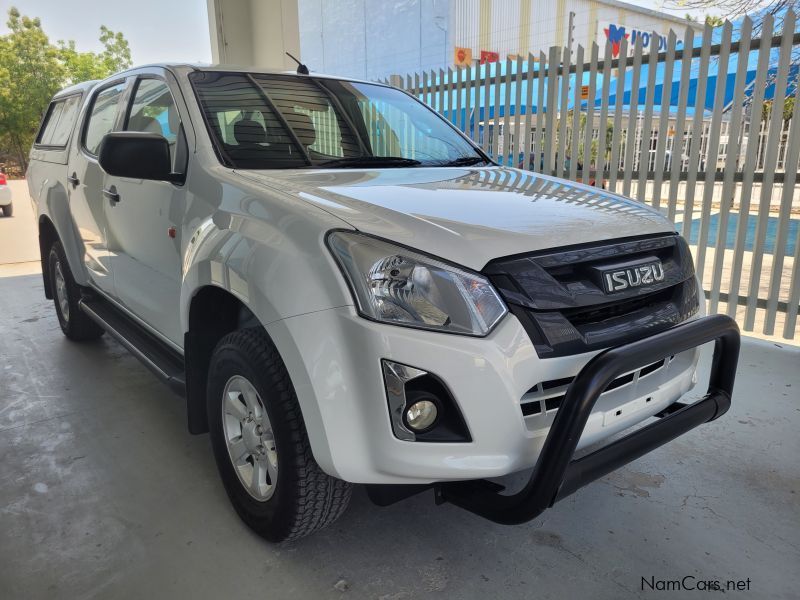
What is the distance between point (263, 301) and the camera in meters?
1.71

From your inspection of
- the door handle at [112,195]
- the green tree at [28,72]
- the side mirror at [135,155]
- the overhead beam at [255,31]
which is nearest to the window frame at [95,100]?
the door handle at [112,195]

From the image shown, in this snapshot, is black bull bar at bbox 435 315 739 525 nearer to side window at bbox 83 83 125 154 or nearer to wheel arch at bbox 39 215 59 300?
side window at bbox 83 83 125 154

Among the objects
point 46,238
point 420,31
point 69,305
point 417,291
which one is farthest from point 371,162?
point 420,31

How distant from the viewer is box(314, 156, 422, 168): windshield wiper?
2445 mm

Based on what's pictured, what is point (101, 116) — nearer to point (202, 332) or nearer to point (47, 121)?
point (47, 121)

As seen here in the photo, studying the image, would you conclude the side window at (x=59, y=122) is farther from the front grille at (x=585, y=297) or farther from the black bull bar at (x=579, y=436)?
the black bull bar at (x=579, y=436)

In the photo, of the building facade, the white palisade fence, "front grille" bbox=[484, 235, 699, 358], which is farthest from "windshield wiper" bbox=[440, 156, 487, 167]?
the building facade

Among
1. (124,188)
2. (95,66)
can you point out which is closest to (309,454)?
(124,188)

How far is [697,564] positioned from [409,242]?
Answer: 4.86 feet

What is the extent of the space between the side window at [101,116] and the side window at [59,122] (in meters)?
0.32

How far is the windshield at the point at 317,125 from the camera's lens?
7.79 ft

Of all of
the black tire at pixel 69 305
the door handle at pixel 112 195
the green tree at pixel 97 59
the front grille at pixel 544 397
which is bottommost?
the black tire at pixel 69 305

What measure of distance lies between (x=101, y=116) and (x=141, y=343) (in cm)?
143

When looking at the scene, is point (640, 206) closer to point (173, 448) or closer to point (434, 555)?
point (434, 555)
